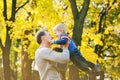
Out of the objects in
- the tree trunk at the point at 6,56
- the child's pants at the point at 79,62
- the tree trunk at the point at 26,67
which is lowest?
the tree trunk at the point at 26,67

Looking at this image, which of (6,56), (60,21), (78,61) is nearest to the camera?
(78,61)

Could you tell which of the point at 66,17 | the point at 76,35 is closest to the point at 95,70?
the point at 76,35

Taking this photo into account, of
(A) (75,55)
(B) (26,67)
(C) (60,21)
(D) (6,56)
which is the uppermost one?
(A) (75,55)

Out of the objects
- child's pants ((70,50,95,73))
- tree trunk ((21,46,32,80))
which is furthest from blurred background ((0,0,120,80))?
child's pants ((70,50,95,73))

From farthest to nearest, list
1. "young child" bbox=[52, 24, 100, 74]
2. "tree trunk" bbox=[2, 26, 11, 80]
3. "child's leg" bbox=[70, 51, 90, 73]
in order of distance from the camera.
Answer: "tree trunk" bbox=[2, 26, 11, 80], "child's leg" bbox=[70, 51, 90, 73], "young child" bbox=[52, 24, 100, 74]

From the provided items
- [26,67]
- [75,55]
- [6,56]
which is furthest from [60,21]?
[75,55]

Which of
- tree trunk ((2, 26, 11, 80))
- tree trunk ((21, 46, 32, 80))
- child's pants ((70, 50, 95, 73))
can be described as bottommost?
tree trunk ((21, 46, 32, 80))

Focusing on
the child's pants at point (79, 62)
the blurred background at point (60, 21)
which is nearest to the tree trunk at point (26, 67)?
the blurred background at point (60, 21)

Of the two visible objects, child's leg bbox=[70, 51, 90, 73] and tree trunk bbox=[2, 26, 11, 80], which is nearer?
child's leg bbox=[70, 51, 90, 73]

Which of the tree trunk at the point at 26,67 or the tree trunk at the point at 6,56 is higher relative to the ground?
the tree trunk at the point at 6,56

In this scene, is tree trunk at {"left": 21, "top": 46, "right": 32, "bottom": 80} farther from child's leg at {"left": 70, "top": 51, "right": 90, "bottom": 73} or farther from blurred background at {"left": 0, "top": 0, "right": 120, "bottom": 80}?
child's leg at {"left": 70, "top": 51, "right": 90, "bottom": 73}

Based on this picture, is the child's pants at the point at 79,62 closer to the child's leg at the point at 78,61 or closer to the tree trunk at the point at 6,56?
the child's leg at the point at 78,61

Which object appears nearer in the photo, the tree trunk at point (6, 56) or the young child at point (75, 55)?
the young child at point (75, 55)

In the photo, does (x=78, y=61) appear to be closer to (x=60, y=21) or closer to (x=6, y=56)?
(x=6, y=56)
